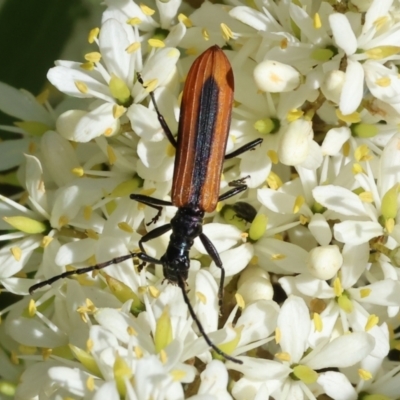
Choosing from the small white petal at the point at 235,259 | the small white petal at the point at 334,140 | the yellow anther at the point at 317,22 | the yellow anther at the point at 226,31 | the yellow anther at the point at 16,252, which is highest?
the yellow anther at the point at 317,22

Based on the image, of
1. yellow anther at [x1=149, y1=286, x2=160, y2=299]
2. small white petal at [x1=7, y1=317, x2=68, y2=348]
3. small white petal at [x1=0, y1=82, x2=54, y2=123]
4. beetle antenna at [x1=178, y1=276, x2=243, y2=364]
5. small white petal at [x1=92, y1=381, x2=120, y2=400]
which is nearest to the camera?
small white petal at [x1=92, y1=381, x2=120, y2=400]

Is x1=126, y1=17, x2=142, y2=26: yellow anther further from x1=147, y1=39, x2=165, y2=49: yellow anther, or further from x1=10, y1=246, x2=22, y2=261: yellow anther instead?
x1=10, y1=246, x2=22, y2=261: yellow anther

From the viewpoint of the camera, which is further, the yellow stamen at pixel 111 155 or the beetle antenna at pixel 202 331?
the yellow stamen at pixel 111 155

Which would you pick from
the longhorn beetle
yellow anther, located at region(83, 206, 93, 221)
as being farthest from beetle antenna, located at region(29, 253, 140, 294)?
yellow anther, located at region(83, 206, 93, 221)

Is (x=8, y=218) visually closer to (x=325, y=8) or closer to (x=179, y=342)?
(x=179, y=342)

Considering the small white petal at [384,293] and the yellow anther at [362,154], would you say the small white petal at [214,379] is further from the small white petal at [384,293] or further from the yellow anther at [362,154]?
the yellow anther at [362,154]

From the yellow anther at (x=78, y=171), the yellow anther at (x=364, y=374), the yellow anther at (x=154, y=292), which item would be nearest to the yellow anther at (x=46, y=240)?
the yellow anther at (x=78, y=171)

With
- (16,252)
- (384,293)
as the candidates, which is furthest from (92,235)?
(384,293)
